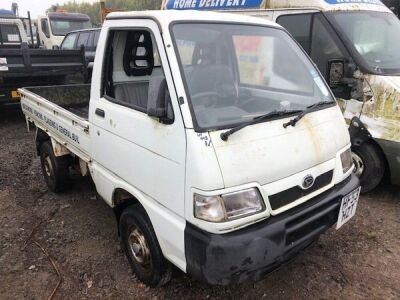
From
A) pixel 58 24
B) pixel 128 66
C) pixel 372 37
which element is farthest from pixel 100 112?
pixel 58 24

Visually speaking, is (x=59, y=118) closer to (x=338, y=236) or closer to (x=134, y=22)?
(x=134, y=22)

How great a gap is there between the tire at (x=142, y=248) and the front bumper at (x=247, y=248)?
440 mm

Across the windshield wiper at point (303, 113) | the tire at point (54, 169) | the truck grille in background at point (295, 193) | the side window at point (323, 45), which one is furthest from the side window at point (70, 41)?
the truck grille in background at point (295, 193)

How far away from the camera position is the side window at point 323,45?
13.9 ft

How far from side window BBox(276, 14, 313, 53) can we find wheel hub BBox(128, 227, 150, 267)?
10.2 ft

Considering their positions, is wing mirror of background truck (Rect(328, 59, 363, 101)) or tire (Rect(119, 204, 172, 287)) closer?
tire (Rect(119, 204, 172, 287))

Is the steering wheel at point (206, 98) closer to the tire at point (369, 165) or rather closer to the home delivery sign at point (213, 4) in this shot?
the tire at point (369, 165)

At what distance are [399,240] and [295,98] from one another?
1749mm

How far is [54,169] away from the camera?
13.9 feet

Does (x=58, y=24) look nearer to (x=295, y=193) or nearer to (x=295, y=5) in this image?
(x=295, y=5)

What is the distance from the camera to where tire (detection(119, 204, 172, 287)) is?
8.49ft

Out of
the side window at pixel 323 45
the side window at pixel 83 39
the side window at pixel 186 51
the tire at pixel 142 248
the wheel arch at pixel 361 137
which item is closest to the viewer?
the side window at pixel 186 51

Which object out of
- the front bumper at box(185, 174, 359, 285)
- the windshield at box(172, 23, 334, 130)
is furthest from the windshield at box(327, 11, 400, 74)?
the front bumper at box(185, 174, 359, 285)

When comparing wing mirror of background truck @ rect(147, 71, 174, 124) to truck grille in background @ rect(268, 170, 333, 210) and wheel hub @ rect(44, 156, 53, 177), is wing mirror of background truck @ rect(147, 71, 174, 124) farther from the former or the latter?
wheel hub @ rect(44, 156, 53, 177)
